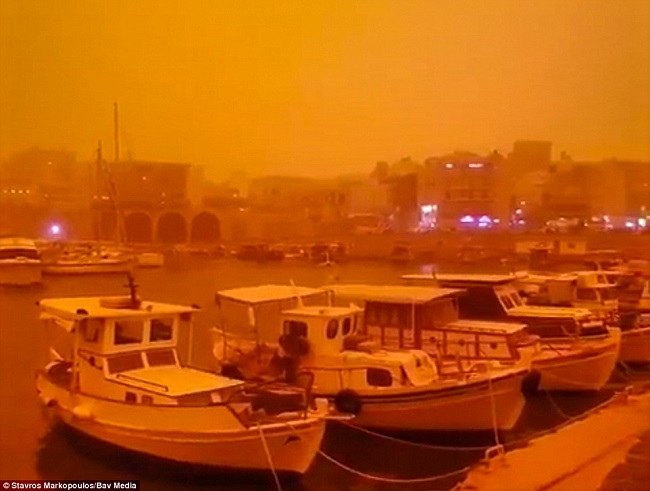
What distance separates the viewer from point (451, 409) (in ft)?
9.93

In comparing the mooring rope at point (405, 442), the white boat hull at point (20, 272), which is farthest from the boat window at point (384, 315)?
the white boat hull at point (20, 272)

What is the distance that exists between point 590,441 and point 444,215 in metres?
0.88

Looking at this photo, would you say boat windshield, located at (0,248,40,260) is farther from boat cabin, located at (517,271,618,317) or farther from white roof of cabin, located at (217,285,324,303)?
boat cabin, located at (517,271,618,317)

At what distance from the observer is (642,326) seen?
11.4 ft

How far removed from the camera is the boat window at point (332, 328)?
9.57ft

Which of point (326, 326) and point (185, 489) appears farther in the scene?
point (326, 326)

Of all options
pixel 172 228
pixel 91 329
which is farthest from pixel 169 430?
pixel 172 228

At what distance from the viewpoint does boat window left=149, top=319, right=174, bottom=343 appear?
2445 mm

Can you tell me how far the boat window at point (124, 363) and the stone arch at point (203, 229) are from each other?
1.33 feet

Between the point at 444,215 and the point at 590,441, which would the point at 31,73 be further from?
the point at 590,441

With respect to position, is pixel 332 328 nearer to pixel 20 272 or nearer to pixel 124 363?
pixel 124 363

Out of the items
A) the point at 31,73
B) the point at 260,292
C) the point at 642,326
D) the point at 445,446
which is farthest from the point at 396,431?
the point at 31,73

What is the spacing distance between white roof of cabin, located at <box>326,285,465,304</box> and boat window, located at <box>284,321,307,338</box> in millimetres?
147

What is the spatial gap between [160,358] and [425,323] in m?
0.95
